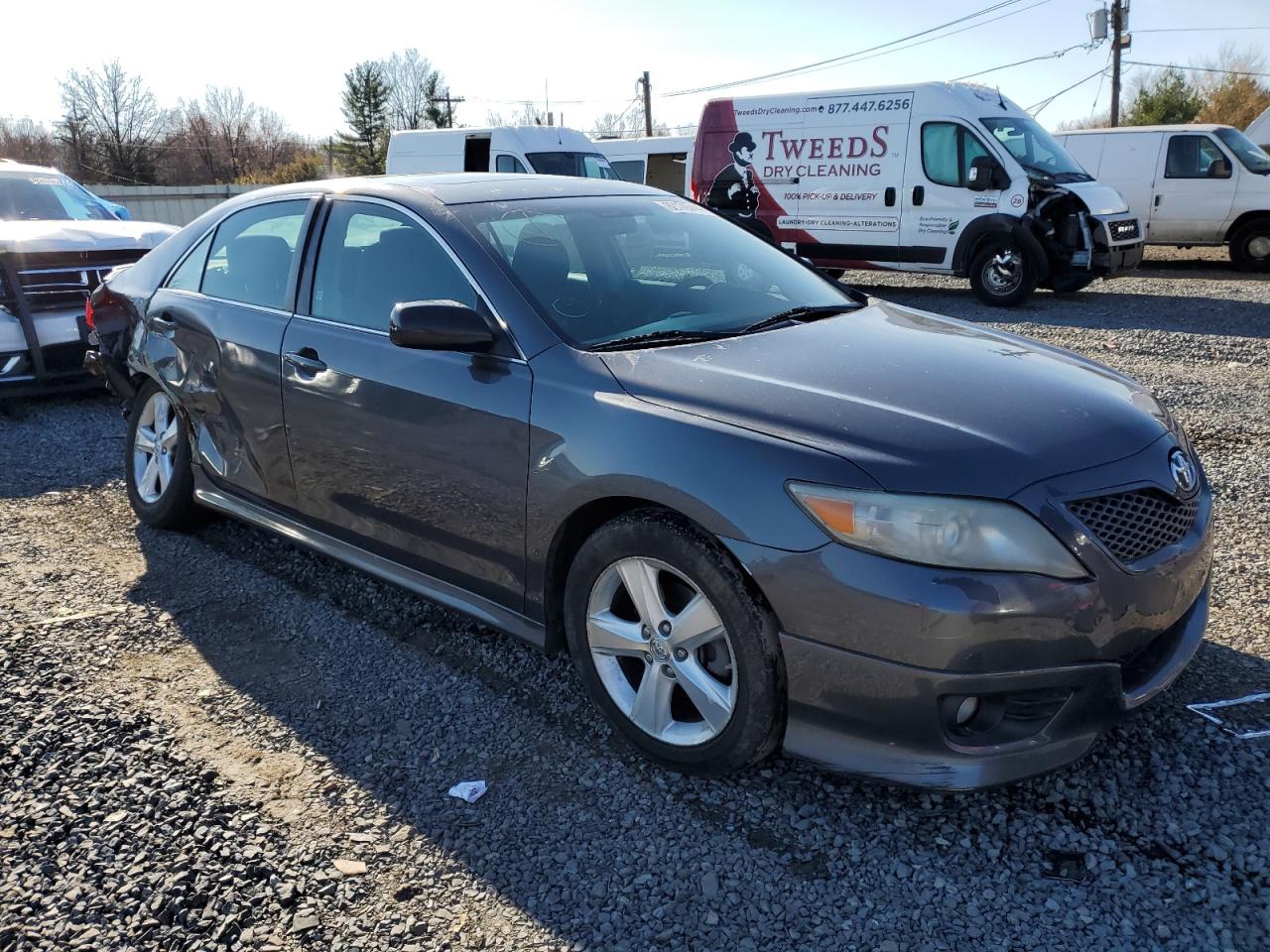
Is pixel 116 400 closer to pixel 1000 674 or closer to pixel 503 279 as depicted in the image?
pixel 503 279

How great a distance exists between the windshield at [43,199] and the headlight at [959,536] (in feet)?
28.3

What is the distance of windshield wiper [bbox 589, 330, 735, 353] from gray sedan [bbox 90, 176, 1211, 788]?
0.04 ft

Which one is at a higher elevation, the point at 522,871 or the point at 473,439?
the point at 473,439

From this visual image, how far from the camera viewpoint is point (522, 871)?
2410mm

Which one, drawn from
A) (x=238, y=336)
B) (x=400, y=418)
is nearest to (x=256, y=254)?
(x=238, y=336)

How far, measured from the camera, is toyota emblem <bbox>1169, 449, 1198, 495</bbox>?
2.63 meters

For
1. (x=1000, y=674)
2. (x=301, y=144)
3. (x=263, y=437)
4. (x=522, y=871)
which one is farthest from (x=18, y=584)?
(x=301, y=144)

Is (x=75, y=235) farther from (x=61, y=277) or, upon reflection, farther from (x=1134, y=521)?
(x=1134, y=521)

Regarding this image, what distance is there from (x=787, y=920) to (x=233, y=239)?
3618 millimetres

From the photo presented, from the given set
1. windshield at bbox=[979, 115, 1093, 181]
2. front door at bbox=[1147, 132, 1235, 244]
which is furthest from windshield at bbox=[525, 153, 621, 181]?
front door at bbox=[1147, 132, 1235, 244]

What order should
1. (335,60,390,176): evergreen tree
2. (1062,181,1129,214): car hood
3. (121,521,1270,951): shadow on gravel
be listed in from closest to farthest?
(121,521,1270,951): shadow on gravel < (1062,181,1129,214): car hood < (335,60,390,176): evergreen tree

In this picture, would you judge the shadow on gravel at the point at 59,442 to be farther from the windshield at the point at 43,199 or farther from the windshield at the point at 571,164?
the windshield at the point at 571,164

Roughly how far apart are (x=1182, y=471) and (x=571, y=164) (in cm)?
1420

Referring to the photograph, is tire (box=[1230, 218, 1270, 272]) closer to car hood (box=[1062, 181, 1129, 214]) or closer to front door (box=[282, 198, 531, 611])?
car hood (box=[1062, 181, 1129, 214])
